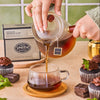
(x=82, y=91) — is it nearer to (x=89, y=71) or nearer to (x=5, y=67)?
(x=89, y=71)

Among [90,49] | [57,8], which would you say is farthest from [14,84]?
[90,49]

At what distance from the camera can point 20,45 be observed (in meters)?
1.90

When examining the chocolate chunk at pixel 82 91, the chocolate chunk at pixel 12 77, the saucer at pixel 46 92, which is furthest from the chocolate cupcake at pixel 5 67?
the chocolate chunk at pixel 82 91

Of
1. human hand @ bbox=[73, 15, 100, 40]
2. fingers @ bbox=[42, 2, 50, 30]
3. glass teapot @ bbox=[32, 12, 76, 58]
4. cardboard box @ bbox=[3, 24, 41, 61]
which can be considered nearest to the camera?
human hand @ bbox=[73, 15, 100, 40]

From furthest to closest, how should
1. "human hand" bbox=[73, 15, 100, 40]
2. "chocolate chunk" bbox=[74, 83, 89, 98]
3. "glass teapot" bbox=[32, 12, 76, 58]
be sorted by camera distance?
"glass teapot" bbox=[32, 12, 76, 58] < "chocolate chunk" bbox=[74, 83, 89, 98] < "human hand" bbox=[73, 15, 100, 40]

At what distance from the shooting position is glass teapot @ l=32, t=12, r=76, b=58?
5.41ft

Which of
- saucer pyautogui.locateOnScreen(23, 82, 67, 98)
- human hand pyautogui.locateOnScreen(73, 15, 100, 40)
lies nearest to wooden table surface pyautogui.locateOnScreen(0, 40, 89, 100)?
saucer pyautogui.locateOnScreen(23, 82, 67, 98)

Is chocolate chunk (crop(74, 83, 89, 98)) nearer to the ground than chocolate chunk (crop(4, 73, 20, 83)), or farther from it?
nearer to the ground

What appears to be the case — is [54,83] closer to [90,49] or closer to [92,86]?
[92,86]

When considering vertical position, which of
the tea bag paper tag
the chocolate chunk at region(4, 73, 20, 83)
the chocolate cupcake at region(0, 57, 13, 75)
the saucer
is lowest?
the saucer

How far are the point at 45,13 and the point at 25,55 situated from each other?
45cm

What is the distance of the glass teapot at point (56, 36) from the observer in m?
1.65

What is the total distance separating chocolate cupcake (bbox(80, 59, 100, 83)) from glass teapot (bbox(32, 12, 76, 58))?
0.20m

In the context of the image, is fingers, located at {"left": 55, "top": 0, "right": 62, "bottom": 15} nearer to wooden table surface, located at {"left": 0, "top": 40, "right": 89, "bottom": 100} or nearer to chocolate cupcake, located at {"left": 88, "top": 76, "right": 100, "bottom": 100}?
wooden table surface, located at {"left": 0, "top": 40, "right": 89, "bottom": 100}
